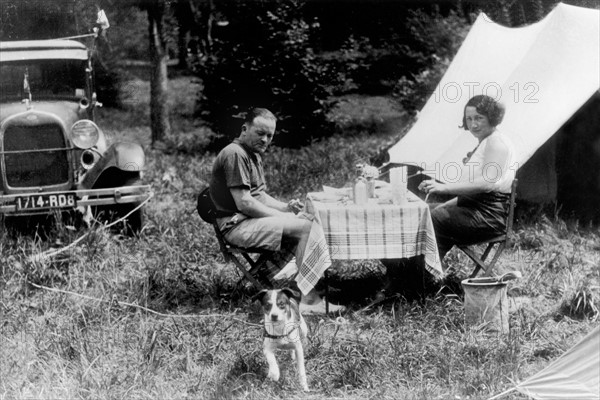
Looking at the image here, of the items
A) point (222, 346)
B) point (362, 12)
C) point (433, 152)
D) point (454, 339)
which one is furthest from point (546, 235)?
point (362, 12)

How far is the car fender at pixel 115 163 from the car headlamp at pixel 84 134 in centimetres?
19

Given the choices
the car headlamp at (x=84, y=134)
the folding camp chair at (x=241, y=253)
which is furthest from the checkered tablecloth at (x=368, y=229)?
the car headlamp at (x=84, y=134)

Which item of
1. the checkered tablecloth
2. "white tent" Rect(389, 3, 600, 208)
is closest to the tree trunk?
"white tent" Rect(389, 3, 600, 208)

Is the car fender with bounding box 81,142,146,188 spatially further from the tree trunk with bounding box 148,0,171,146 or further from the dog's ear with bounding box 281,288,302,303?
the tree trunk with bounding box 148,0,171,146

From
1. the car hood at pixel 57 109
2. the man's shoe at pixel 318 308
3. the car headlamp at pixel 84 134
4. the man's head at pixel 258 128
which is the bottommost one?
the man's shoe at pixel 318 308

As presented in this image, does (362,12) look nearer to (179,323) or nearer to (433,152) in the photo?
(433,152)

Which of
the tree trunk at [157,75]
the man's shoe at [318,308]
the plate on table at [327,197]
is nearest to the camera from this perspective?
the man's shoe at [318,308]

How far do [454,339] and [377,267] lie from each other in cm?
162

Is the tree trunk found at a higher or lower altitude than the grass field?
higher

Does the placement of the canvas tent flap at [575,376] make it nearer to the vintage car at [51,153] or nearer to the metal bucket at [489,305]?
the metal bucket at [489,305]

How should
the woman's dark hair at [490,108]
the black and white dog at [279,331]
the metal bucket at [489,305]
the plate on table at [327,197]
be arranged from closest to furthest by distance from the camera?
the black and white dog at [279,331] < the metal bucket at [489,305] < the woman's dark hair at [490,108] < the plate on table at [327,197]

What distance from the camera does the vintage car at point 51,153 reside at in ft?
21.9

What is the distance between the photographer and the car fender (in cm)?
705

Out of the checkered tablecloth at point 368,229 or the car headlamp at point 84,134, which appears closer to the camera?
the checkered tablecloth at point 368,229
